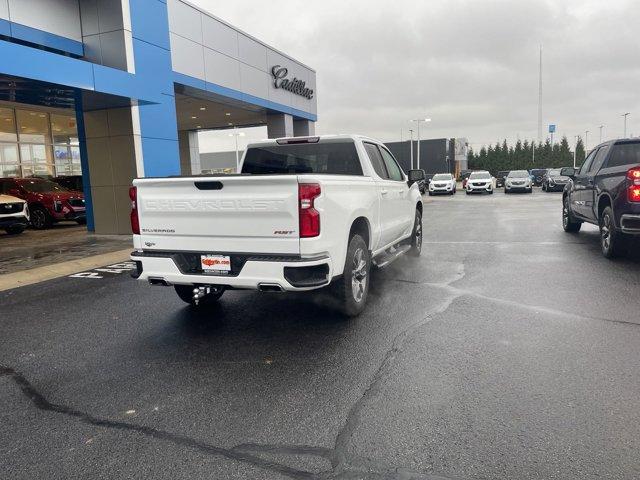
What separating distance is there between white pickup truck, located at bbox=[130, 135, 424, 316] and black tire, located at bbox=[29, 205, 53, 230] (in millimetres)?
14109


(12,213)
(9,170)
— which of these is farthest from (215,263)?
(9,170)

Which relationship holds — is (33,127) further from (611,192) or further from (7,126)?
(611,192)

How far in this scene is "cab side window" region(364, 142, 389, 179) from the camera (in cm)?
672

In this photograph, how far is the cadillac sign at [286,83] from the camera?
22422 millimetres

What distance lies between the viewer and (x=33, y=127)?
82.8ft

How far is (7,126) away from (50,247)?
15.6 meters

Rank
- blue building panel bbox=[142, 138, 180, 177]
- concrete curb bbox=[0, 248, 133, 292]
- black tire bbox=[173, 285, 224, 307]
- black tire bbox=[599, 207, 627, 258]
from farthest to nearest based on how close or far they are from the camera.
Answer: blue building panel bbox=[142, 138, 180, 177] → concrete curb bbox=[0, 248, 133, 292] → black tire bbox=[599, 207, 627, 258] → black tire bbox=[173, 285, 224, 307]

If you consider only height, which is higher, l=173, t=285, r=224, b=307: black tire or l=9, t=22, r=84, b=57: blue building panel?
l=9, t=22, r=84, b=57: blue building panel

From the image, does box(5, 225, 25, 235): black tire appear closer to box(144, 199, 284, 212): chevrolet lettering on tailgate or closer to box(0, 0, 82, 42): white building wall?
box(0, 0, 82, 42): white building wall

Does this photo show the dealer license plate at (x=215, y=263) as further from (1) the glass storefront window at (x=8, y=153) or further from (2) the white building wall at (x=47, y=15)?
(1) the glass storefront window at (x=8, y=153)

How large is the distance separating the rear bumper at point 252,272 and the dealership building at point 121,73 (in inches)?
265

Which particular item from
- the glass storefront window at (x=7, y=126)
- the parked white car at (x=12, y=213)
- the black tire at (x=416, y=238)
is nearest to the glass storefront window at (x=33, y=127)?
the glass storefront window at (x=7, y=126)

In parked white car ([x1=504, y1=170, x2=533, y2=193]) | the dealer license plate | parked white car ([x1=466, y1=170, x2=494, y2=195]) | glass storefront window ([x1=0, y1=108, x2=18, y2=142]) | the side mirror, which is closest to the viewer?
the dealer license plate

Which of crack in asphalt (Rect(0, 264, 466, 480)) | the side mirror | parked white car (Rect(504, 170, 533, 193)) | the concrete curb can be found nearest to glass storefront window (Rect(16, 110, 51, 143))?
the concrete curb
